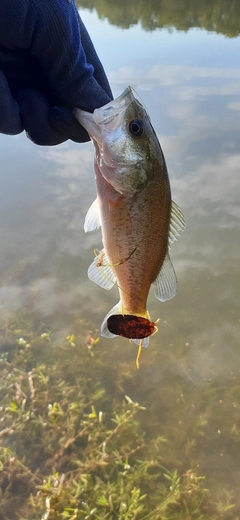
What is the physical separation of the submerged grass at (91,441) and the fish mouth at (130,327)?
1738mm

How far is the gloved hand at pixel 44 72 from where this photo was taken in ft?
5.26

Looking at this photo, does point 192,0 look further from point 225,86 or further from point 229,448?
point 229,448

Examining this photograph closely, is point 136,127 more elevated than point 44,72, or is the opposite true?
point 44,72

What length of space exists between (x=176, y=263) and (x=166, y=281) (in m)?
3.11

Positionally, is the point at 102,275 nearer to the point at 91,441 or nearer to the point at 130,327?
the point at 130,327

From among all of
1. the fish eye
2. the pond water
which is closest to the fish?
the fish eye

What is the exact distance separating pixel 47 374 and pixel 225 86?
7.79 meters

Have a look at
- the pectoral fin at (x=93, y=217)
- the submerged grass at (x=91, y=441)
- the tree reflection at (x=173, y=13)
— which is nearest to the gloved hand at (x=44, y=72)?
the pectoral fin at (x=93, y=217)

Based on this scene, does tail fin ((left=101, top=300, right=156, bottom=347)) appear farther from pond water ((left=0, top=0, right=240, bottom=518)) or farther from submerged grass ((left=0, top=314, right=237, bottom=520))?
pond water ((left=0, top=0, right=240, bottom=518))

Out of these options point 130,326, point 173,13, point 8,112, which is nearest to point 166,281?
point 130,326

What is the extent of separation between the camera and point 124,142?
1738 millimetres

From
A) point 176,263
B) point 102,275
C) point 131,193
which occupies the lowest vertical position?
point 176,263

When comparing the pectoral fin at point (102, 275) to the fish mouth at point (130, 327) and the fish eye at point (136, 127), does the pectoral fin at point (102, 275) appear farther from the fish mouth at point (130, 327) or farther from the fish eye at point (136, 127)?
the fish eye at point (136, 127)

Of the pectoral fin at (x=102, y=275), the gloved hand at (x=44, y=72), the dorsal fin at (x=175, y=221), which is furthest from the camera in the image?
the pectoral fin at (x=102, y=275)
